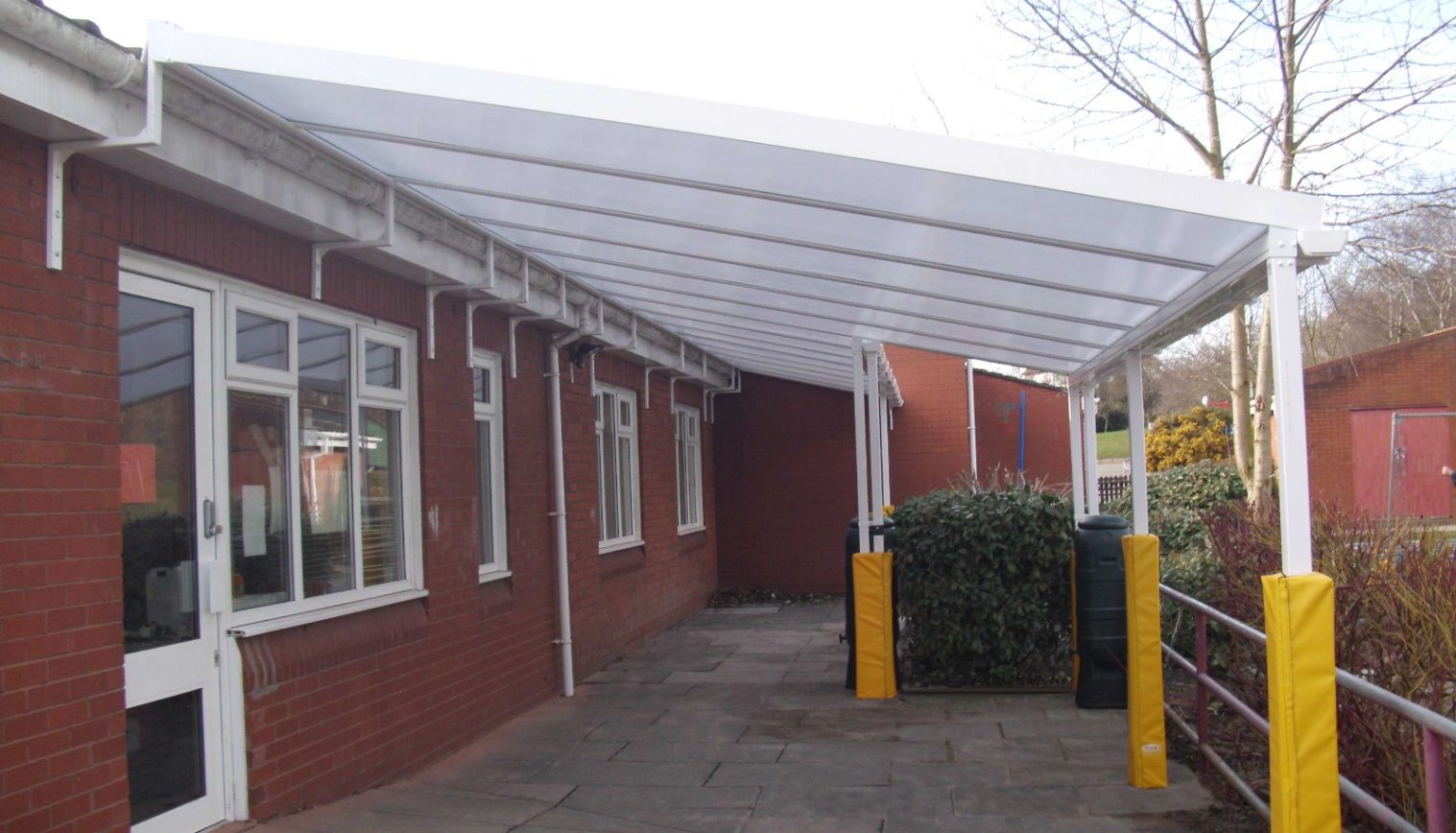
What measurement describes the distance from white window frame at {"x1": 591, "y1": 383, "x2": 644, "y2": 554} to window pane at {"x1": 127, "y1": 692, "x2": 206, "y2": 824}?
605 centimetres

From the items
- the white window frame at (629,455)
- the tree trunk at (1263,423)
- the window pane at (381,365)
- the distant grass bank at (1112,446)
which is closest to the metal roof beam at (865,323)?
the window pane at (381,365)

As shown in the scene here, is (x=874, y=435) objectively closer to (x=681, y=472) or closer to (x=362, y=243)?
(x=681, y=472)

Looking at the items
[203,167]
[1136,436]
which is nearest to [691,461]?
[1136,436]

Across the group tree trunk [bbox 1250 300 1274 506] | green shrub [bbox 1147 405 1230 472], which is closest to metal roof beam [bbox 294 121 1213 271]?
tree trunk [bbox 1250 300 1274 506]

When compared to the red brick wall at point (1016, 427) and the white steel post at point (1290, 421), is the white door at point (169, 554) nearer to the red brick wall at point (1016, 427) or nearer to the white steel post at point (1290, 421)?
the white steel post at point (1290, 421)

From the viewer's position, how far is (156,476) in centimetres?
461

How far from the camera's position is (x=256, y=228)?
5293 millimetres

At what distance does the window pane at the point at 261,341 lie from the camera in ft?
17.3

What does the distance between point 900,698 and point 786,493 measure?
7.29 meters

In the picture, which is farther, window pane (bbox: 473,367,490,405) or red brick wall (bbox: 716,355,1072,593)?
red brick wall (bbox: 716,355,1072,593)

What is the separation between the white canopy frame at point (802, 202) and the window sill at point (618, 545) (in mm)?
3581

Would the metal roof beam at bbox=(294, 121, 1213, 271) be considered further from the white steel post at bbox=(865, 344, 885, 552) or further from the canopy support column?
the white steel post at bbox=(865, 344, 885, 552)

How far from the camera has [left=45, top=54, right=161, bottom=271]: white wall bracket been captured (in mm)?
4008

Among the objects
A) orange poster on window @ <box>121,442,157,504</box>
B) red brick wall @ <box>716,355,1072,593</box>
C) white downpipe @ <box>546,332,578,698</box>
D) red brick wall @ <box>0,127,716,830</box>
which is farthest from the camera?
red brick wall @ <box>716,355,1072,593</box>
